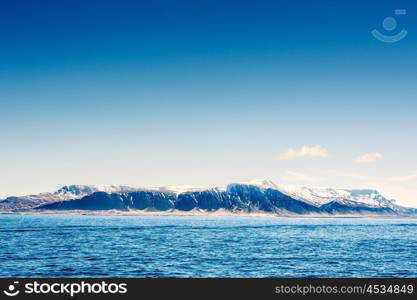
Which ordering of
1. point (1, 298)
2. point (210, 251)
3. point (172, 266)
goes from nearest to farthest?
point (1, 298)
point (172, 266)
point (210, 251)

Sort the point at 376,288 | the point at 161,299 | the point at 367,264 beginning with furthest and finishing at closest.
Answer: the point at 367,264
the point at 376,288
the point at 161,299

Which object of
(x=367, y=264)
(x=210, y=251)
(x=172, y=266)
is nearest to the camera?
(x=172, y=266)

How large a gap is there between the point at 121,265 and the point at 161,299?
42.9 m

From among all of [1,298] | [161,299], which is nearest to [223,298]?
[161,299]

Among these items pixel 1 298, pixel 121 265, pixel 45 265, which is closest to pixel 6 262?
pixel 45 265

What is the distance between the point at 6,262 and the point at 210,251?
36261mm

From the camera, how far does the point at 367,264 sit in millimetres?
65062

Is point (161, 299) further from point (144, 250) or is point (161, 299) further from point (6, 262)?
point (144, 250)

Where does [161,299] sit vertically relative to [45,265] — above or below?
above

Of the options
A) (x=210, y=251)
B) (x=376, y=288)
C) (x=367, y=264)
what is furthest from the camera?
(x=210, y=251)

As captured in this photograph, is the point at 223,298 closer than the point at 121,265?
Yes

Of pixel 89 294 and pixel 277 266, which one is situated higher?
pixel 89 294

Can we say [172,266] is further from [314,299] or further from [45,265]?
[314,299]

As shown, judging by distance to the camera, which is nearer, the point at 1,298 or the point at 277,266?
the point at 1,298
